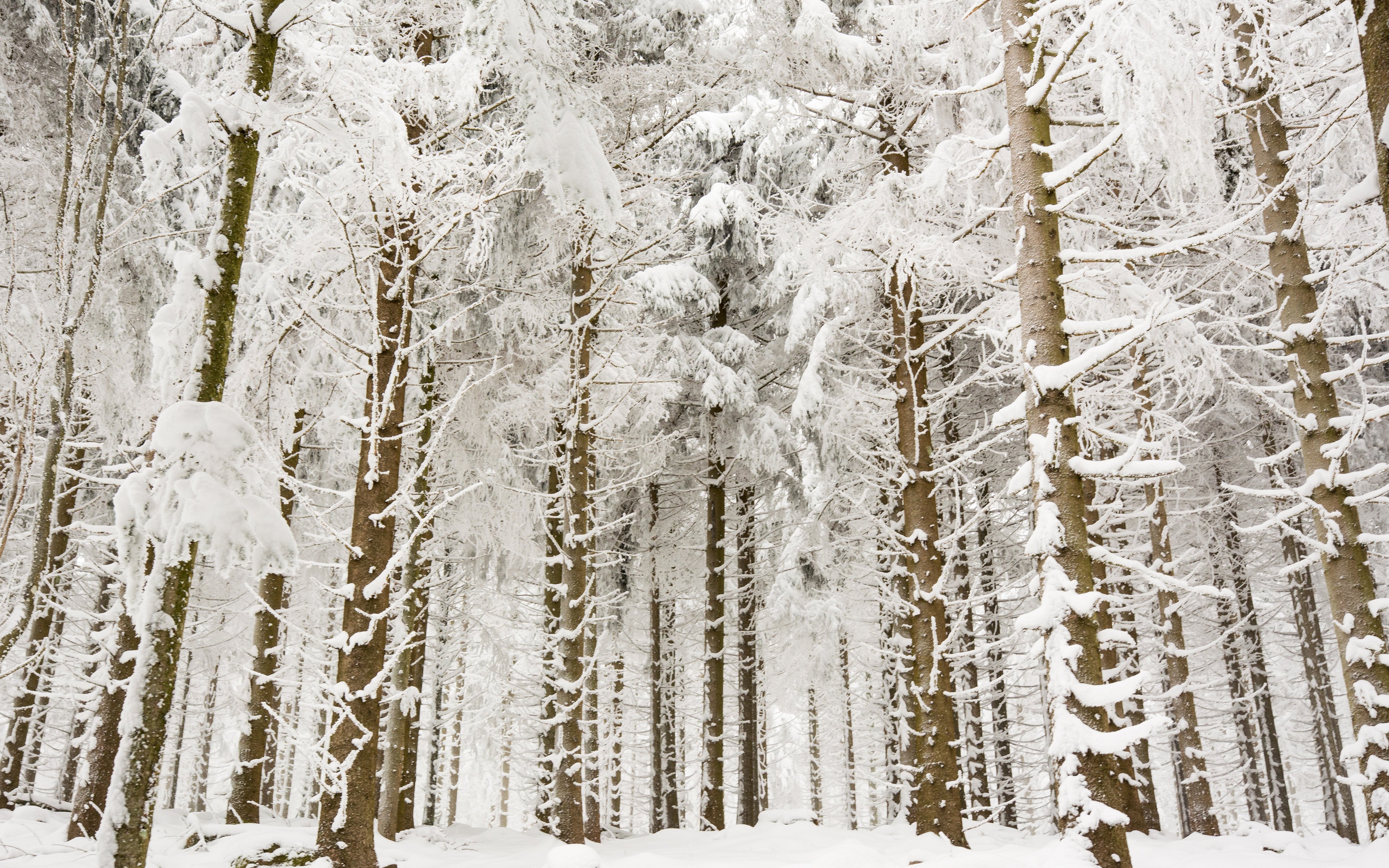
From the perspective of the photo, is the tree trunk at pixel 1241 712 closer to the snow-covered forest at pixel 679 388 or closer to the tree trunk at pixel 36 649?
the snow-covered forest at pixel 679 388

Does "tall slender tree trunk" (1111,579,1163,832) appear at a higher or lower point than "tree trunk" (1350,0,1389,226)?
lower

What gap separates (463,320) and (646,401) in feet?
9.72

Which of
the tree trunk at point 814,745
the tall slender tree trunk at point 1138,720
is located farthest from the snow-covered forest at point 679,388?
the tree trunk at point 814,745

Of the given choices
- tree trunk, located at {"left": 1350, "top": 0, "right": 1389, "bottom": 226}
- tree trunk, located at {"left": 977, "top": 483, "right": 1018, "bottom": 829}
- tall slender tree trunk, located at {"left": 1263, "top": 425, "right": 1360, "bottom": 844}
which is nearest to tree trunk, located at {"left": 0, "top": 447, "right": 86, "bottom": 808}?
tree trunk, located at {"left": 1350, "top": 0, "right": 1389, "bottom": 226}

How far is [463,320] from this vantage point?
856 cm

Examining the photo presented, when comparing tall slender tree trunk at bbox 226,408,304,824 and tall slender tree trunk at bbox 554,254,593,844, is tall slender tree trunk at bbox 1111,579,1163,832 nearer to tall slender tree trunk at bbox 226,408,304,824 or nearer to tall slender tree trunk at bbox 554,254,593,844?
tall slender tree trunk at bbox 554,254,593,844

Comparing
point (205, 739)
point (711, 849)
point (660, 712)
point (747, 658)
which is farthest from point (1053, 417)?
point (205, 739)

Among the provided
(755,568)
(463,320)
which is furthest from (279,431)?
(755,568)

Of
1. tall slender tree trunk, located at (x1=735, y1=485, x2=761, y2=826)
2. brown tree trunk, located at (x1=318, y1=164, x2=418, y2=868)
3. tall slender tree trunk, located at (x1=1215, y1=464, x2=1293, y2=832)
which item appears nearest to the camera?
brown tree trunk, located at (x1=318, y1=164, x2=418, y2=868)

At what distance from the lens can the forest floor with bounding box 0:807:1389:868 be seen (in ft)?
17.3

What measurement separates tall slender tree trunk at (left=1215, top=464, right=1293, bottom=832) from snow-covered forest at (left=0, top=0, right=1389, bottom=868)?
160 mm

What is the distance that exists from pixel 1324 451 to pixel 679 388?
6885 mm

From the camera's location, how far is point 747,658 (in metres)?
13.0

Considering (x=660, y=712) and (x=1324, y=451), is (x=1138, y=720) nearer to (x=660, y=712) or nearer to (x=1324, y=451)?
(x=1324, y=451)
